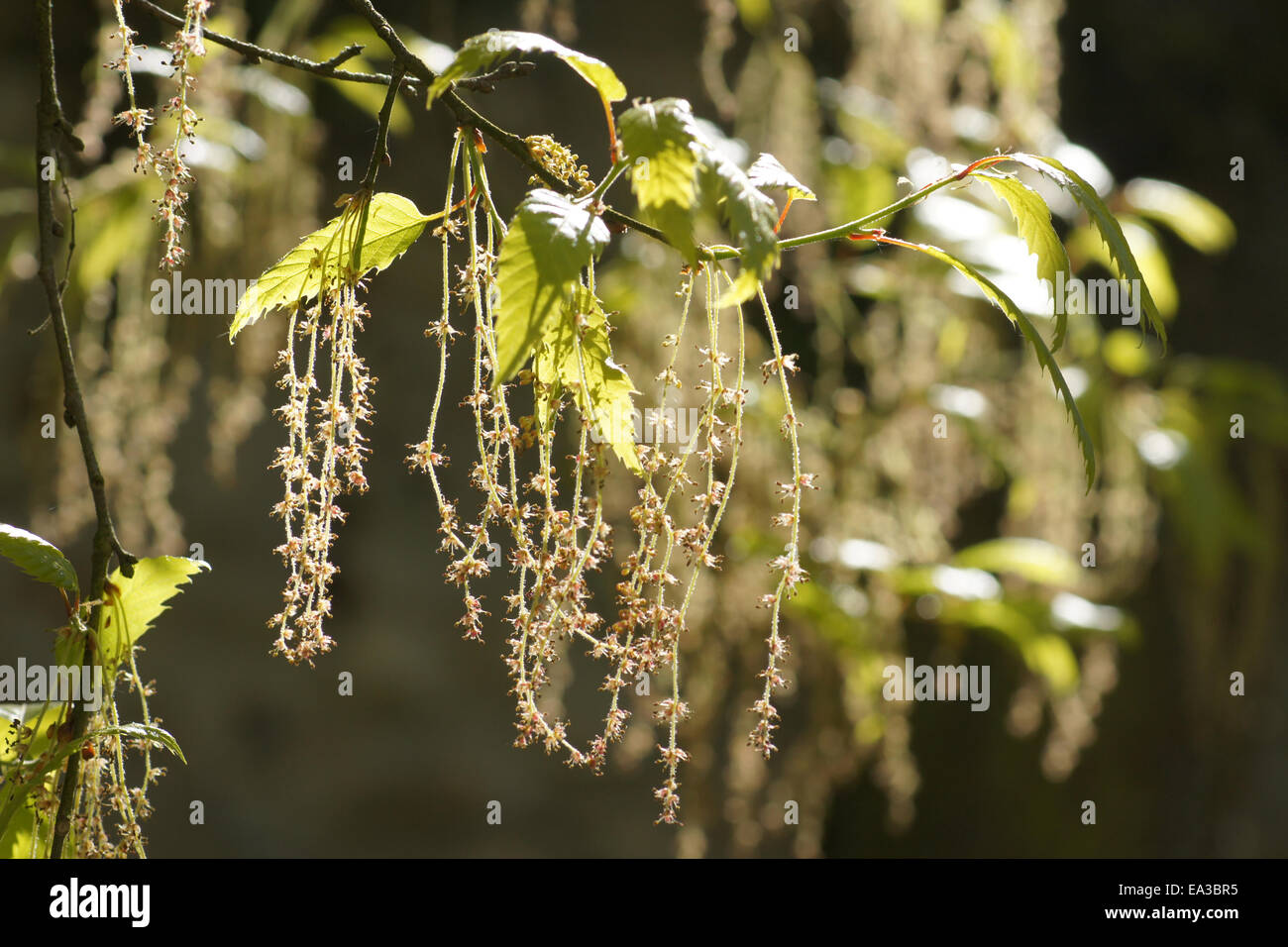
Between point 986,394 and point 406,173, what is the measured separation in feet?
4.62

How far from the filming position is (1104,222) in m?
0.54

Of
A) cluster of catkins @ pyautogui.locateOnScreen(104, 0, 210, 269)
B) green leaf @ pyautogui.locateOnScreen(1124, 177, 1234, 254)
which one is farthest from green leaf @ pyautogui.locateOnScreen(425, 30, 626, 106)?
green leaf @ pyautogui.locateOnScreen(1124, 177, 1234, 254)

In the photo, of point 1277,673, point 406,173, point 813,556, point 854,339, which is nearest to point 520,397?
point 406,173

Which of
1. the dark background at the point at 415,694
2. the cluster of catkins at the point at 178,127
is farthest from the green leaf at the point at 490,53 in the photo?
the dark background at the point at 415,694

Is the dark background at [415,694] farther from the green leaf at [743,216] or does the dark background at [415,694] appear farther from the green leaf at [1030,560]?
the green leaf at [743,216]

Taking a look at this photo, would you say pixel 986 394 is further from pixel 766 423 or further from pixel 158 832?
pixel 158 832

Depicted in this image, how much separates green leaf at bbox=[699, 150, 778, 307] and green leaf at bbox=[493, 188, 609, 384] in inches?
2.1

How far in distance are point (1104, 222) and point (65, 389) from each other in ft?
1.77

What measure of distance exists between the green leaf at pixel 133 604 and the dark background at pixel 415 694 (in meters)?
1.84

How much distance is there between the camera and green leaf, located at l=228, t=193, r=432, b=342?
0.57 metres

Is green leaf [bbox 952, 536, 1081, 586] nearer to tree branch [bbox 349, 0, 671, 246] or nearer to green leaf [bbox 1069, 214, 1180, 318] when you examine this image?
green leaf [bbox 1069, 214, 1180, 318]

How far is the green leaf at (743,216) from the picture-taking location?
43 cm

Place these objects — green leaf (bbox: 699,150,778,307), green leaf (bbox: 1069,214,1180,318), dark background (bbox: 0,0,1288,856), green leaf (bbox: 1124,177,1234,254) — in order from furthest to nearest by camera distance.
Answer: dark background (bbox: 0,0,1288,856), green leaf (bbox: 1124,177,1234,254), green leaf (bbox: 1069,214,1180,318), green leaf (bbox: 699,150,778,307)

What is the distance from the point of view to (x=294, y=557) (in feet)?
1.85
